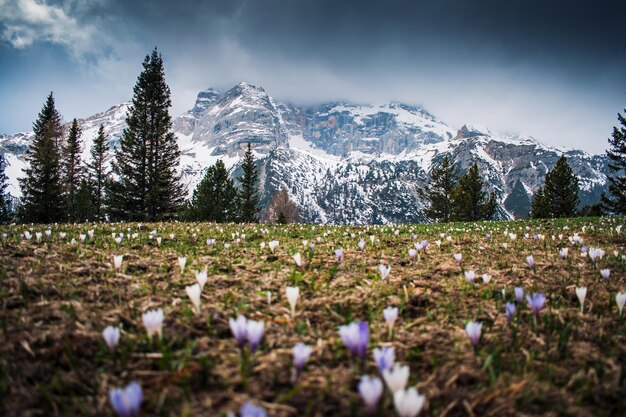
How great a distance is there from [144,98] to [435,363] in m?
35.3

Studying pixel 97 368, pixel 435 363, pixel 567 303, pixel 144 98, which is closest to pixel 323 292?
pixel 435 363

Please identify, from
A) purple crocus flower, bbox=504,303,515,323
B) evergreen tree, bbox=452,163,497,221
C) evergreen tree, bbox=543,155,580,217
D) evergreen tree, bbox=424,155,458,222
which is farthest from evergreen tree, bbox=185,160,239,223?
evergreen tree, bbox=543,155,580,217

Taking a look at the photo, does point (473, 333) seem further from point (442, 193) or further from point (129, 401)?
point (442, 193)

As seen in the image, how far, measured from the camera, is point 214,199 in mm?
44344

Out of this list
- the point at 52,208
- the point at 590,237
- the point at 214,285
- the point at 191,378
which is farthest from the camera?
the point at 52,208

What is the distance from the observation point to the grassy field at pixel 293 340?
5.03ft

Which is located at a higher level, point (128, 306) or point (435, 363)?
point (128, 306)

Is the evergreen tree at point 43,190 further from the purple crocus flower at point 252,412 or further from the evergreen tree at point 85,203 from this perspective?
the purple crocus flower at point 252,412

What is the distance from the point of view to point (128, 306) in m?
2.58

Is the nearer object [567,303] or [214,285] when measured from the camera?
[567,303]

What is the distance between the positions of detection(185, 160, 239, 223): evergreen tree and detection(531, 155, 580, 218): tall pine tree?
139ft

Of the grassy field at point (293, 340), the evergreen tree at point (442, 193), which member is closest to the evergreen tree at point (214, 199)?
the evergreen tree at point (442, 193)

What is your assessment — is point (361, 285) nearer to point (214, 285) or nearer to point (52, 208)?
point (214, 285)

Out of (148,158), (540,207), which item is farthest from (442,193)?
(148,158)
